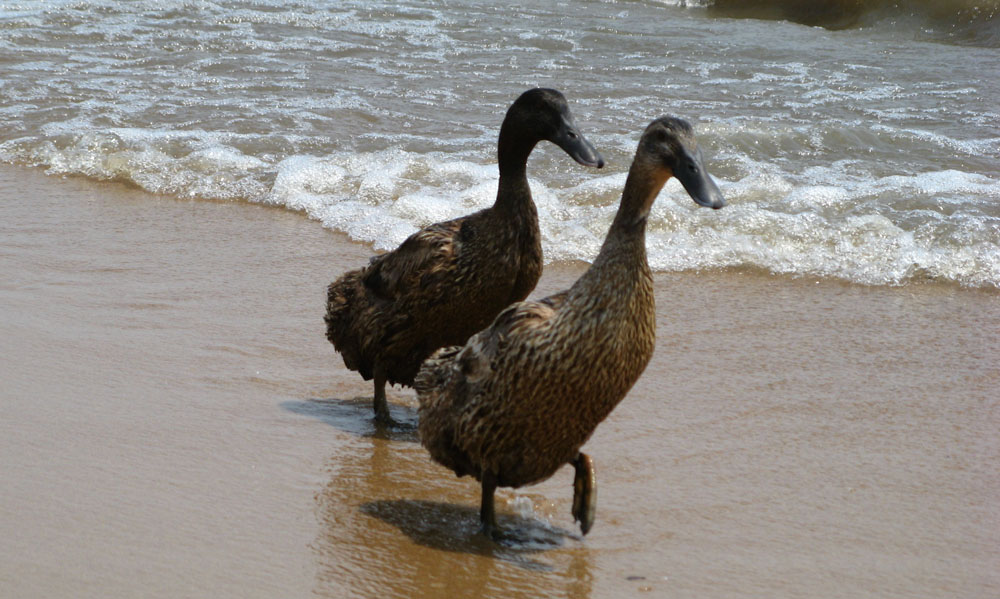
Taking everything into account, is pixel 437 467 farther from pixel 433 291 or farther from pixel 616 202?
pixel 616 202

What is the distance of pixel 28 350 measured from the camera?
581 centimetres

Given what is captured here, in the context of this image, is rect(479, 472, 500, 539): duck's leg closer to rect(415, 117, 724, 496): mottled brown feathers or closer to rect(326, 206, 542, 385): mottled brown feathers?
rect(415, 117, 724, 496): mottled brown feathers

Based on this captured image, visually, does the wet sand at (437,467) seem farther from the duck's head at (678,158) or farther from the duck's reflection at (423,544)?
the duck's head at (678,158)

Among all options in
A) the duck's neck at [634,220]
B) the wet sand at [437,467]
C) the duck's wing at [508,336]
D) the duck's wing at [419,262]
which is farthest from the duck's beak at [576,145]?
the wet sand at [437,467]

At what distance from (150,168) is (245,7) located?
26.8 ft

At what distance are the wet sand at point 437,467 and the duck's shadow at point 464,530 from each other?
0.01 metres

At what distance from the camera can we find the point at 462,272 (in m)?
5.24

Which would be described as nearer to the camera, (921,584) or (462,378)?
(921,584)

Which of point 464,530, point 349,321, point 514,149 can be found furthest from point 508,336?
point 349,321

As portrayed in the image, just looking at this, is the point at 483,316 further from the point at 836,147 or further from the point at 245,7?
the point at 245,7

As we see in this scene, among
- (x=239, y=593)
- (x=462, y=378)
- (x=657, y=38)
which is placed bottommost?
(x=239, y=593)

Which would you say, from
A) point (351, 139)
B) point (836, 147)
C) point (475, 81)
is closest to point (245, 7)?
point (475, 81)

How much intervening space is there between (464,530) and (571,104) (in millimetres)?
8321

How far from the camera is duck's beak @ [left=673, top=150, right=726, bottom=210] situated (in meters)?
3.97
